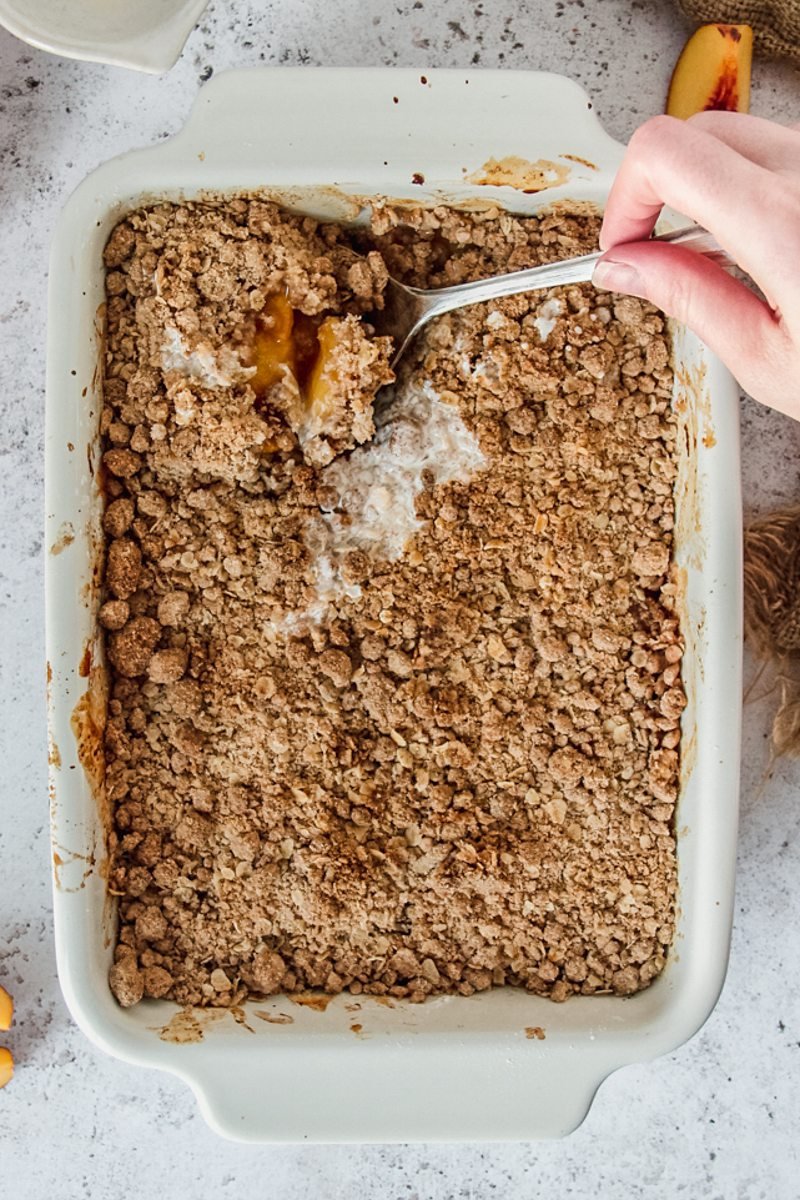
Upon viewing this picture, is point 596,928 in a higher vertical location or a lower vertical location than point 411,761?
lower

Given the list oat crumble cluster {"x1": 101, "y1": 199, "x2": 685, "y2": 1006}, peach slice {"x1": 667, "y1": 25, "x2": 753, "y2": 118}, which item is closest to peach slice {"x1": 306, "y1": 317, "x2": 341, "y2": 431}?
oat crumble cluster {"x1": 101, "y1": 199, "x2": 685, "y2": 1006}

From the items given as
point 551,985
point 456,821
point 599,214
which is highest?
point 599,214

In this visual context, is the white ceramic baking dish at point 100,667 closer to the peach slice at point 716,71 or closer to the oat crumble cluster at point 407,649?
the oat crumble cluster at point 407,649

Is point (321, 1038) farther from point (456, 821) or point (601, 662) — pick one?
point (601, 662)

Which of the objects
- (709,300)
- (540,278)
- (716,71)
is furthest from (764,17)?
(709,300)

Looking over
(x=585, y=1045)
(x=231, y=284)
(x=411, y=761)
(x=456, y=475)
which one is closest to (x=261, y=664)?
(x=411, y=761)

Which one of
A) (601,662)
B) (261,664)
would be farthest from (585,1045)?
(261,664)

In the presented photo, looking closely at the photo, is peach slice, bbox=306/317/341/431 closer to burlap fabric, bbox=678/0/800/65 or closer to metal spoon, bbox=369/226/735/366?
metal spoon, bbox=369/226/735/366
